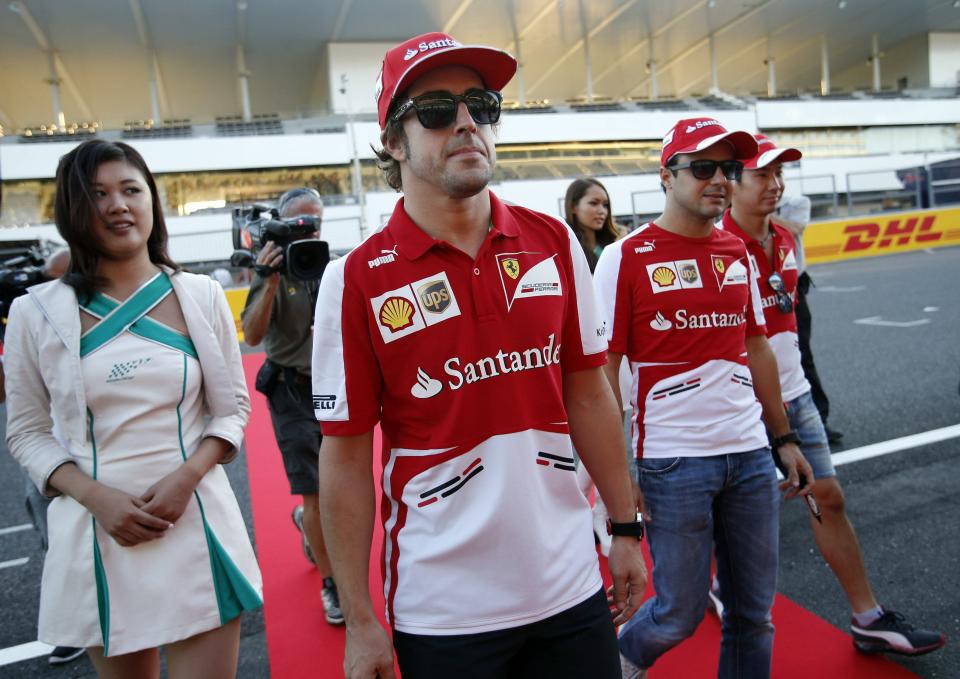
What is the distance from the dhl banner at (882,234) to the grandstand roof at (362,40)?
2104cm

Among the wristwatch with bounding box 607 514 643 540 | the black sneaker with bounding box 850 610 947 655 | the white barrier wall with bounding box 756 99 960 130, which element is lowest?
the black sneaker with bounding box 850 610 947 655

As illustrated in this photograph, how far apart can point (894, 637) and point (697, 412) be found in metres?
1.31

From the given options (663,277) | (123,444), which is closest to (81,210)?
(123,444)

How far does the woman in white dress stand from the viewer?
6.07 ft

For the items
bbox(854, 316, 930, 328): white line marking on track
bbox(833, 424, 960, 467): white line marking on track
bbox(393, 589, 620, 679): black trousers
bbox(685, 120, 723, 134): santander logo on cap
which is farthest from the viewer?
bbox(854, 316, 930, 328): white line marking on track

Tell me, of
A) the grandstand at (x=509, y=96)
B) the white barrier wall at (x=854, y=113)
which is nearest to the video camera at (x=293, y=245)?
the grandstand at (x=509, y=96)

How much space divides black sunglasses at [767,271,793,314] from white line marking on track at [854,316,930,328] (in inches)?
284

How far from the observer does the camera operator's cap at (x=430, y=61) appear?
1540mm

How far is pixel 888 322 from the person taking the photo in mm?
9469

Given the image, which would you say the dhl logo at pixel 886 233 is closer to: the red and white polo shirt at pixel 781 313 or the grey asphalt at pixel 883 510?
the grey asphalt at pixel 883 510

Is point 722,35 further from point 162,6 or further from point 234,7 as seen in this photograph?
point 162,6

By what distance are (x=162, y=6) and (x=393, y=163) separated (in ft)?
107

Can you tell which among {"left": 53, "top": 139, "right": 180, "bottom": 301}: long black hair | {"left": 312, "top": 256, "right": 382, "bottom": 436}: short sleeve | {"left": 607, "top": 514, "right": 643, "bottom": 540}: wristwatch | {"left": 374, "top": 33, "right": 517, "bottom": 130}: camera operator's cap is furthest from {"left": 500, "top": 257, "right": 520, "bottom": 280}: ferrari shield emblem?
{"left": 53, "top": 139, "right": 180, "bottom": 301}: long black hair

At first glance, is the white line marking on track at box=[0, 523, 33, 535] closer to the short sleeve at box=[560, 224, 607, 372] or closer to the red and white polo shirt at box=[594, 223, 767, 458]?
the red and white polo shirt at box=[594, 223, 767, 458]
